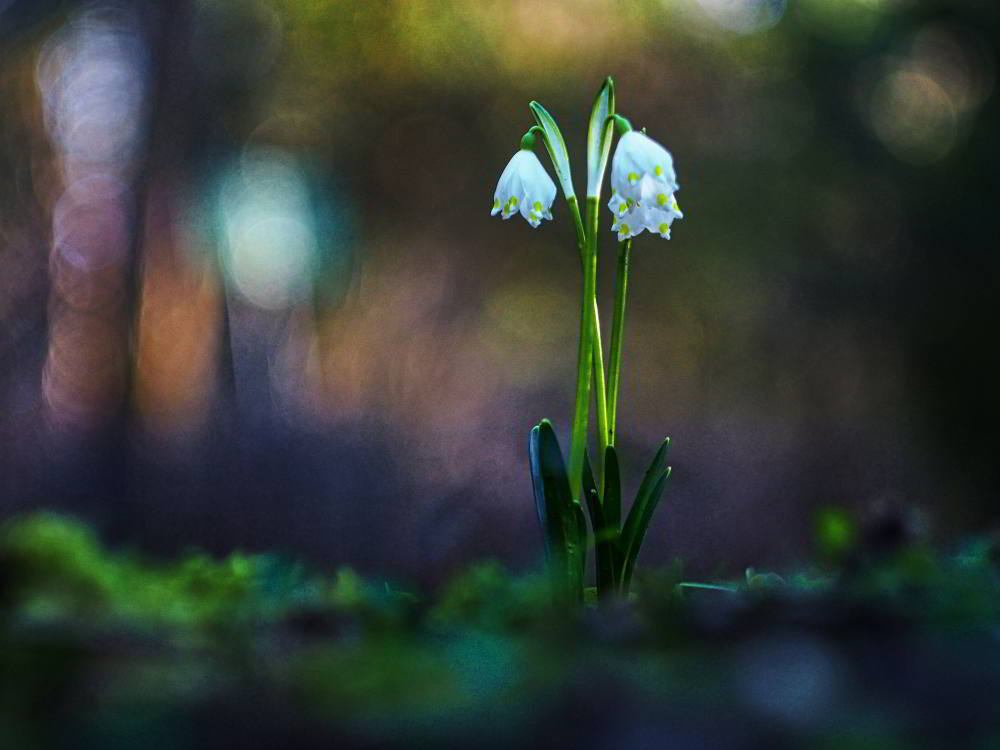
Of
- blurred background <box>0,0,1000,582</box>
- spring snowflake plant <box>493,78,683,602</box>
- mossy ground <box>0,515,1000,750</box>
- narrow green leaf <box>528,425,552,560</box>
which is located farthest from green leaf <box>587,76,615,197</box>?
blurred background <box>0,0,1000,582</box>

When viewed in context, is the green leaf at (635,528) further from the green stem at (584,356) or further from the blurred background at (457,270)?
the blurred background at (457,270)

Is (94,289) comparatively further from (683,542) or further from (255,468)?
(683,542)

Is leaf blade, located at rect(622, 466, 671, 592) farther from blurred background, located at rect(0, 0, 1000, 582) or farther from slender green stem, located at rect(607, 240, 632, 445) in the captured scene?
blurred background, located at rect(0, 0, 1000, 582)

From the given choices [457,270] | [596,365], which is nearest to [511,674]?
[596,365]

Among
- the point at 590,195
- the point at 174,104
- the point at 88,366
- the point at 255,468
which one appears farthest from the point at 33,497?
the point at 590,195

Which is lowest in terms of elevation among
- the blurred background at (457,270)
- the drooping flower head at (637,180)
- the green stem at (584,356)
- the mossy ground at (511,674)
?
the mossy ground at (511,674)

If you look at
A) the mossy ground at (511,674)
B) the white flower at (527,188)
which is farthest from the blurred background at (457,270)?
the mossy ground at (511,674)
